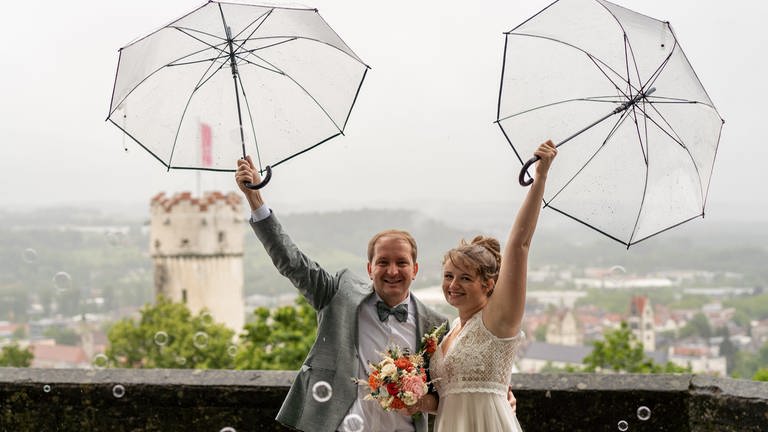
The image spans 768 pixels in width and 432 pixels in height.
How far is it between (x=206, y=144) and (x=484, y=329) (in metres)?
1.24

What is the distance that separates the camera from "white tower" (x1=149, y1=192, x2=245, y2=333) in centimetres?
5384

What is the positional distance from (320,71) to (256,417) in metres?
1.62

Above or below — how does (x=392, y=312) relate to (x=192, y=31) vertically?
below

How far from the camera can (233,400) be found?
3.97 meters

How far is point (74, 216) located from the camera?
120000mm

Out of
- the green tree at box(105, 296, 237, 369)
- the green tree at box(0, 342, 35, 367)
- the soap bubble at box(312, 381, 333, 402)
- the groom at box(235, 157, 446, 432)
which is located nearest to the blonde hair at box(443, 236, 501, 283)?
the groom at box(235, 157, 446, 432)

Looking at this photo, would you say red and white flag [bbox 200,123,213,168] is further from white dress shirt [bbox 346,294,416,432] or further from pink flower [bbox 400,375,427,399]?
pink flower [bbox 400,375,427,399]

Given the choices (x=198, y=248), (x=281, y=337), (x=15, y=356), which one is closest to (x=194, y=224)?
(x=198, y=248)

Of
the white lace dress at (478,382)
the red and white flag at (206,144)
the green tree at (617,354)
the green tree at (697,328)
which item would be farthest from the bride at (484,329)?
the green tree at (697,328)

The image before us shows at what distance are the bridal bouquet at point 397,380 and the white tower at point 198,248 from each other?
51167 millimetres

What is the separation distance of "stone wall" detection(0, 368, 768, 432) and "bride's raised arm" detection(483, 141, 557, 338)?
3.82ft

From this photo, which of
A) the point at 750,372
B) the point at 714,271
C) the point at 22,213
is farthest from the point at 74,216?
the point at 750,372

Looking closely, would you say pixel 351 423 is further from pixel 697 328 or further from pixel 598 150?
pixel 697 328

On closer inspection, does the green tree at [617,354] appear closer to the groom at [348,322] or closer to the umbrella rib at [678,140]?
the umbrella rib at [678,140]
